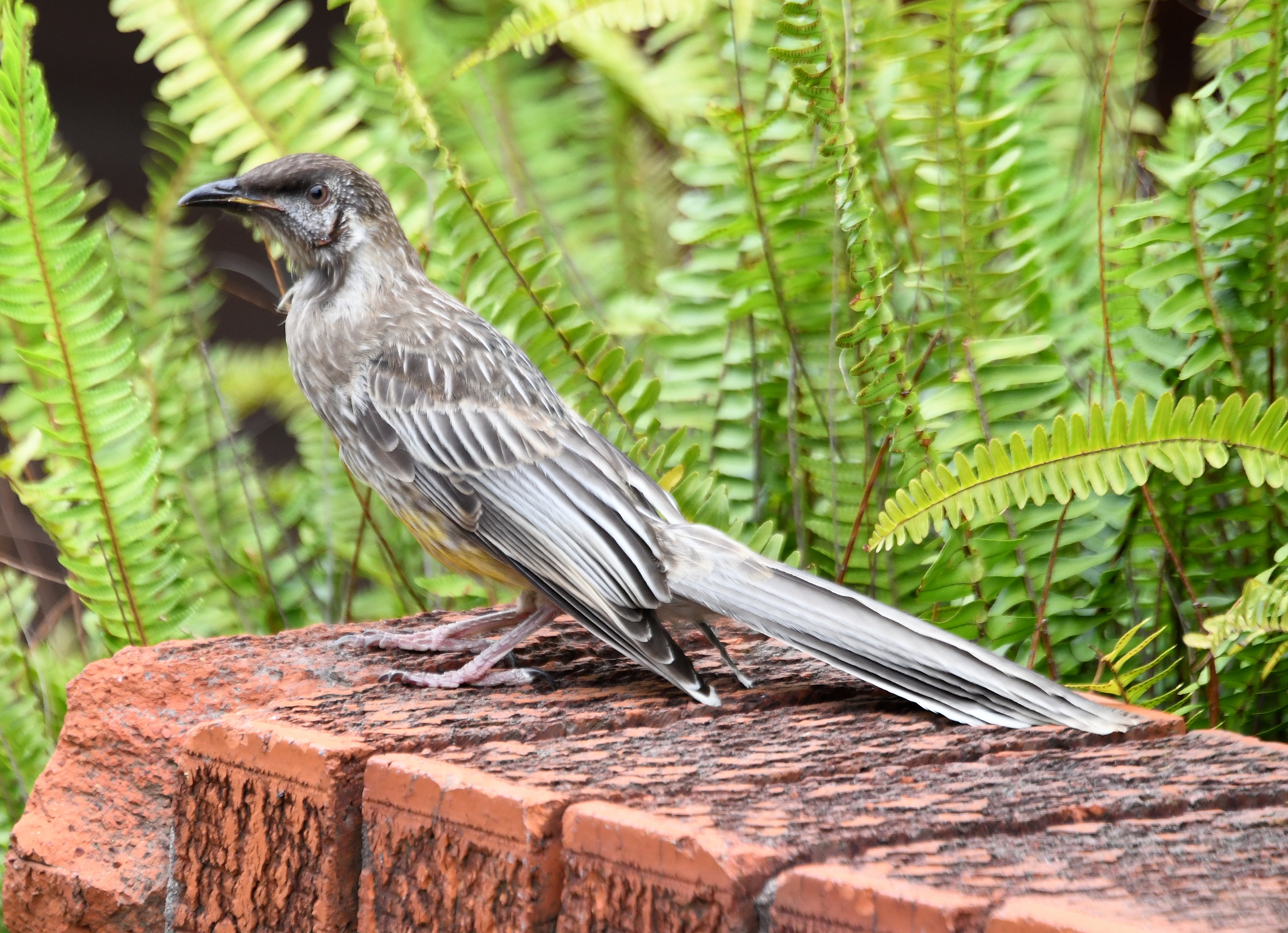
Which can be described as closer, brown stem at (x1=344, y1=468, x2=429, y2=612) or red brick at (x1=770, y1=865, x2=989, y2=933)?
red brick at (x1=770, y1=865, x2=989, y2=933)

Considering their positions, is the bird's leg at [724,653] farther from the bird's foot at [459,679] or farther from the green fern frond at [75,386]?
the green fern frond at [75,386]

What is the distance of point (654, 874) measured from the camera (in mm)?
1517

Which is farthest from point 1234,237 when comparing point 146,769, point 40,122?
point 40,122

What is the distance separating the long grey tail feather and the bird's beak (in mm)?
1500

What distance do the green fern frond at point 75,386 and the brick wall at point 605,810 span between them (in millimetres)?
649

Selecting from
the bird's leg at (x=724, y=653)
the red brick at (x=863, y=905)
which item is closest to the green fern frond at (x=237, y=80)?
the bird's leg at (x=724, y=653)

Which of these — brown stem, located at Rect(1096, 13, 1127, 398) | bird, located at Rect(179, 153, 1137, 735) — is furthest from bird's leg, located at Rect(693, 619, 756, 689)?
brown stem, located at Rect(1096, 13, 1127, 398)

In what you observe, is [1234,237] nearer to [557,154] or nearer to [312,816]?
[312,816]

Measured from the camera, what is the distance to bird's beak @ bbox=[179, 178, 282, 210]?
9.84ft

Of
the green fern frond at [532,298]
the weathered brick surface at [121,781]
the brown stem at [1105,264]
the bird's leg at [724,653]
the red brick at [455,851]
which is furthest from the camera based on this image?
the green fern frond at [532,298]

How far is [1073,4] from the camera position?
480 cm

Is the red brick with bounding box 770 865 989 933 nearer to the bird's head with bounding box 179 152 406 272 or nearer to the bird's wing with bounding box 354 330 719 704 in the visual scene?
the bird's wing with bounding box 354 330 719 704

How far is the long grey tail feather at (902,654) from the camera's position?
83.2 inches

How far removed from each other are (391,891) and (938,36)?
2349 millimetres
